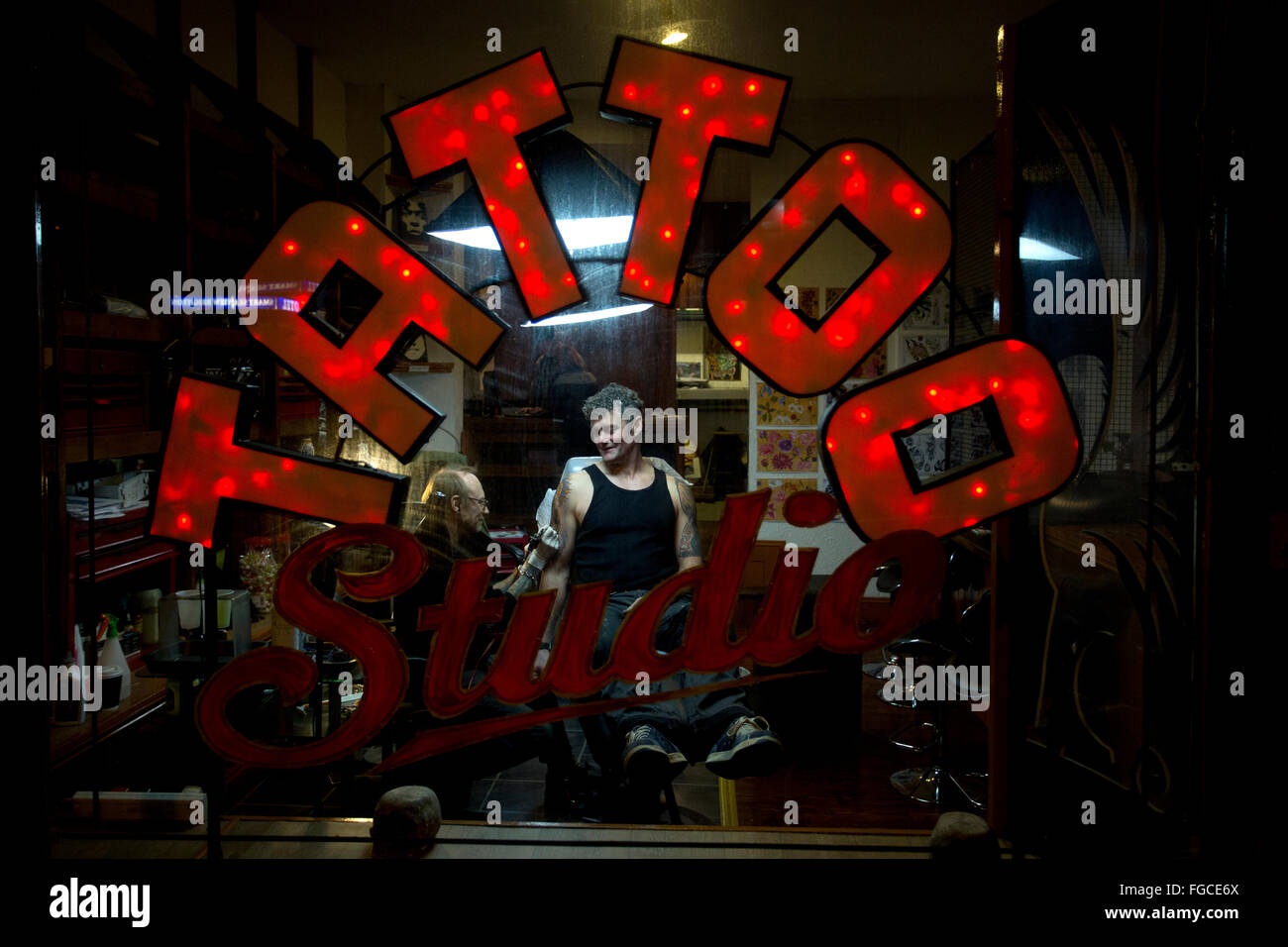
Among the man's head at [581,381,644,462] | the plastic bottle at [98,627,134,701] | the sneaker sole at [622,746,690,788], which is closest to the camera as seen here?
the sneaker sole at [622,746,690,788]

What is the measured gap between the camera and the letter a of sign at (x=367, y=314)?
7.93 ft

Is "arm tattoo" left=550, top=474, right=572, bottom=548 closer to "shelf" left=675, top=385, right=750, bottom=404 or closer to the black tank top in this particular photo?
the black tank top

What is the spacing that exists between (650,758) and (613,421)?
94 cm

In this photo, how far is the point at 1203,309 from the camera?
7.90 feet

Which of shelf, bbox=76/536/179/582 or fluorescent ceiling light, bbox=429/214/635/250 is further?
shelf, bbox=76/536/179/582

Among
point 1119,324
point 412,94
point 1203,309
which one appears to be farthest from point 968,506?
point 412,94

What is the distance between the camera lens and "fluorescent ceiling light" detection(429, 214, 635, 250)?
96.6 inches

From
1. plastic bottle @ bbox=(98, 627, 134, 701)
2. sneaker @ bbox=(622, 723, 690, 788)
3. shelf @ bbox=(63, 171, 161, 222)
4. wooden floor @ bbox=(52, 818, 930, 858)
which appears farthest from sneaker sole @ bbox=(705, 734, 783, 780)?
shelf @ bbox=(63, 171, 161, 222)

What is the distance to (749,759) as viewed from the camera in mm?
2438

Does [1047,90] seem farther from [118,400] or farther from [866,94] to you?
[118,400]

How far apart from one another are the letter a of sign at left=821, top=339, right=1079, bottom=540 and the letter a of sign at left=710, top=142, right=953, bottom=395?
0.18 metres

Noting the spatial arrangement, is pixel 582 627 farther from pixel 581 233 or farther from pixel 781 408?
pixel 581 233

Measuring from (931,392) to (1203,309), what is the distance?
30.9 inches

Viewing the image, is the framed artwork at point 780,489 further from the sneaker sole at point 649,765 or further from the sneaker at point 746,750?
the sneaker sole at point 649,765
